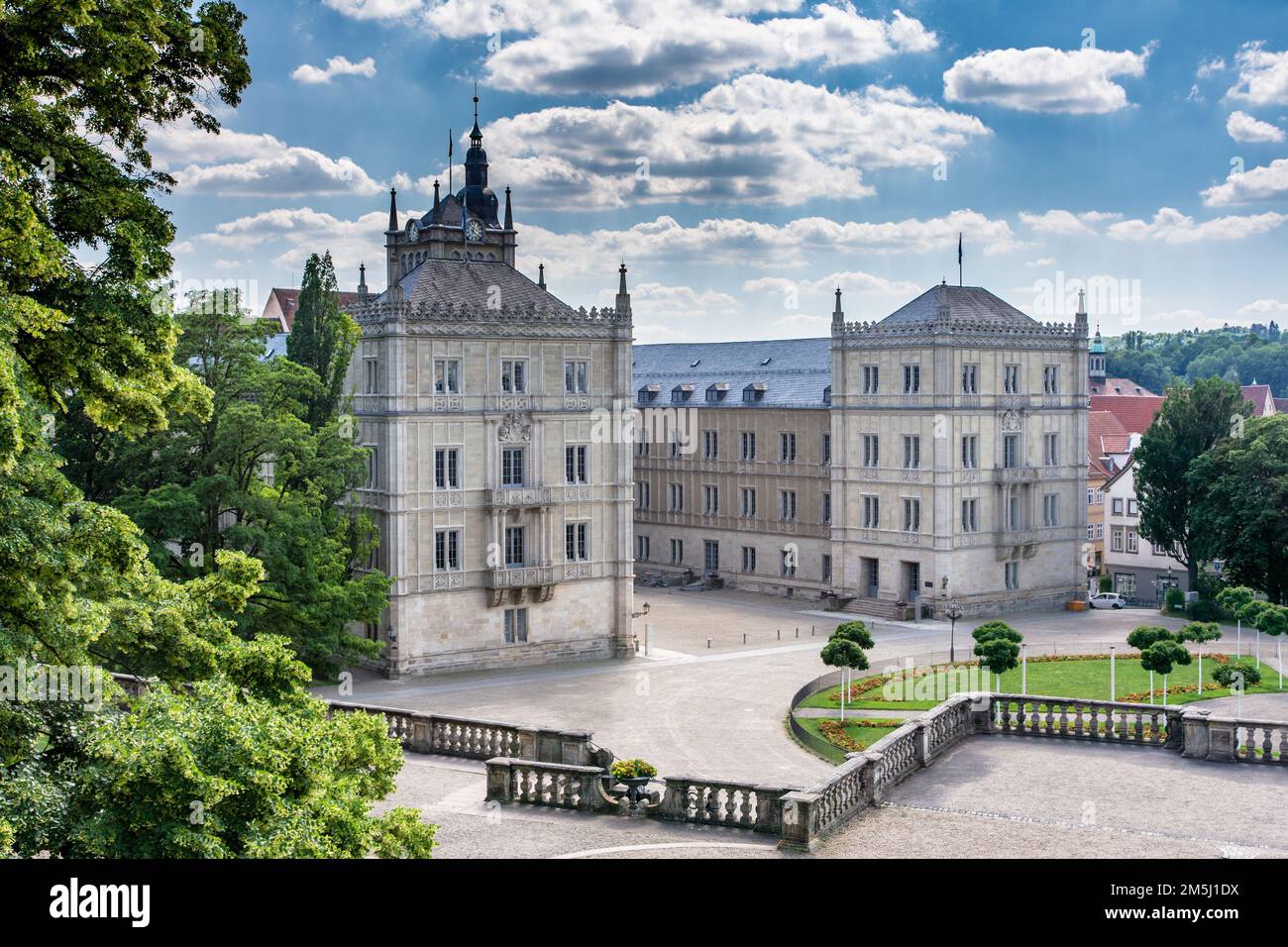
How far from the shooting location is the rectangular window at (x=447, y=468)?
59.3m

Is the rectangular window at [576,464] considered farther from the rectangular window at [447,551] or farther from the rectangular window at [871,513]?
the rectangular window at [871,513]

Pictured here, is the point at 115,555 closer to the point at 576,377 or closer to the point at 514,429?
the point at 514,429

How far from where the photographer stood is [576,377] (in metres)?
63.1

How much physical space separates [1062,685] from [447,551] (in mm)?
25741

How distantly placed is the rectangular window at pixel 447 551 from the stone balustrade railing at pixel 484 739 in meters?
21.0

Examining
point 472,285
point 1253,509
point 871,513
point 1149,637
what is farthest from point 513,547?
point 1253,509

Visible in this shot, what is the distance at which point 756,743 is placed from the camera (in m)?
46.9

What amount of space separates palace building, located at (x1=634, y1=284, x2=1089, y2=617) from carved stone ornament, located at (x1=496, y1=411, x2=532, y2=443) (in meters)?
25.1

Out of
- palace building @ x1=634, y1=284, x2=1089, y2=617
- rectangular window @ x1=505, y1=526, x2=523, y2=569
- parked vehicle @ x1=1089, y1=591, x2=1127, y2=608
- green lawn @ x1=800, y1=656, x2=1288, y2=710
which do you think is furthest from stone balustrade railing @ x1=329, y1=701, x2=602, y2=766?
parked vehicle @ x1=1089, y1=591, x2=1127, y2=608

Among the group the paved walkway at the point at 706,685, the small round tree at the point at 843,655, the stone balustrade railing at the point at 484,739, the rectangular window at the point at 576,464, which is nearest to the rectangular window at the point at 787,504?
the paved walkway at the point at 706,685

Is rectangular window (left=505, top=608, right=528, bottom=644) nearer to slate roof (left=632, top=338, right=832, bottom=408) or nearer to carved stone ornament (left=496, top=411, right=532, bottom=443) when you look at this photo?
carved stone ornament (left=496, top=411, right=532, bottom=443)
